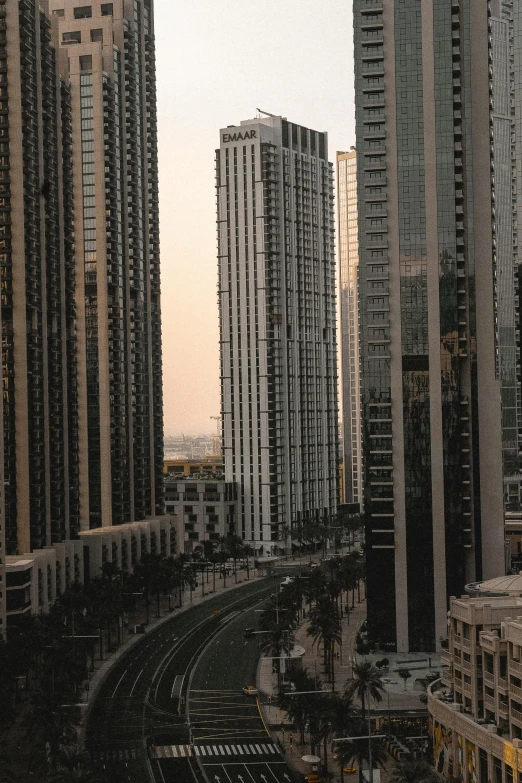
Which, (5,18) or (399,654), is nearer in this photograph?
(399,654)

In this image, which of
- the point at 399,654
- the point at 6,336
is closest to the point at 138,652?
the point at 399,654

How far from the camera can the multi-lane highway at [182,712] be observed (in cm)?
9594

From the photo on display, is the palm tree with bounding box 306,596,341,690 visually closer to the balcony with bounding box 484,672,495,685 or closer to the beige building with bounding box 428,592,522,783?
the beige building with bounding box 428,592,522,783

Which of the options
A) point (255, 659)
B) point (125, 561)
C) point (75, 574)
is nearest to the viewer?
point (255, 659)

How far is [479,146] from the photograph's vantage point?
5251 inches

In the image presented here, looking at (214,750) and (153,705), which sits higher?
(214,750)

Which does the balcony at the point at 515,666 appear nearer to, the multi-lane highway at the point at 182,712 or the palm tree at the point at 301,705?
the multi-lane highway at the point at 182,712

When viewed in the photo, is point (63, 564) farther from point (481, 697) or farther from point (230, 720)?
point (481, 697)

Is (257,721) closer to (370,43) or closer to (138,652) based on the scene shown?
(138,652)

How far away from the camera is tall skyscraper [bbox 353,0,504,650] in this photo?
425 feet

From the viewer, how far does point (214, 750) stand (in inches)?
3952

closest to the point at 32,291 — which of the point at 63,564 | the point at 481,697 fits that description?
the point at 63,564

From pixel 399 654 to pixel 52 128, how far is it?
9640cm

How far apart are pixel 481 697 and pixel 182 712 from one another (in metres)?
39.3
